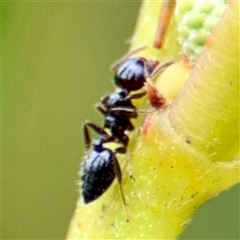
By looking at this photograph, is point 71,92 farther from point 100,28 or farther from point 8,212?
point 8,212

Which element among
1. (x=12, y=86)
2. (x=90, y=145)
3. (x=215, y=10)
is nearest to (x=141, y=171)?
(x=215, y=10)

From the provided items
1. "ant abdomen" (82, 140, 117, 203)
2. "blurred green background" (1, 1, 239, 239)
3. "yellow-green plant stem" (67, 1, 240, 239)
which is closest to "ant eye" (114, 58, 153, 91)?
"ant abdomen" (82, 140, 117, 203)

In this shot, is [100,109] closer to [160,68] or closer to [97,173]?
[97,173]

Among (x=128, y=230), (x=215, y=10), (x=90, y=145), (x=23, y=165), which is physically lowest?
(x=23, y=165)

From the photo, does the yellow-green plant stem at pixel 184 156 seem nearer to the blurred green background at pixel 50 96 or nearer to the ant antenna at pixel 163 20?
the ant antenna at pixel 163 20

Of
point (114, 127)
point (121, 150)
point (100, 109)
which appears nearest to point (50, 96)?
point (100, 109)

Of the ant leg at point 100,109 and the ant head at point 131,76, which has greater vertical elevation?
the ant head at point 131,76

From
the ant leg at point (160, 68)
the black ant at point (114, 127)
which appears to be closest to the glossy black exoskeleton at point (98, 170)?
the black ant at point (114, 127)
